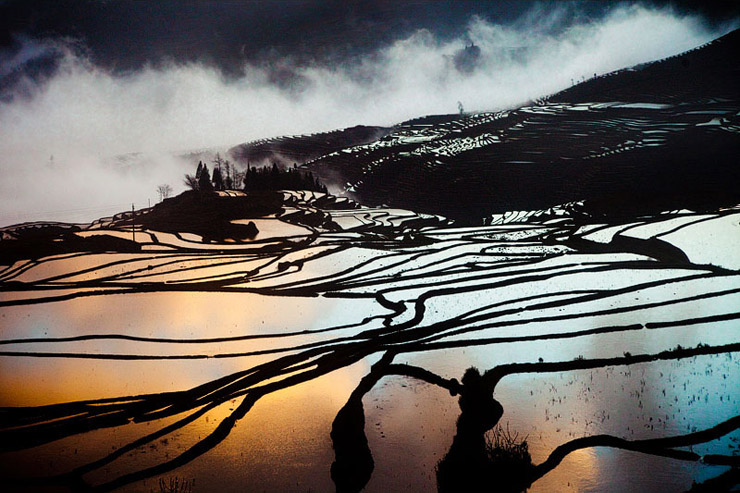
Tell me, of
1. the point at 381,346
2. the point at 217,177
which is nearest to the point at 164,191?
the point at 217,177

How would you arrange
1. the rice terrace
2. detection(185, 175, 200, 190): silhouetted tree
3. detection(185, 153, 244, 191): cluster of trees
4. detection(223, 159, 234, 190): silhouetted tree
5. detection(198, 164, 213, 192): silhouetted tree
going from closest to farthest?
the rice terrace
detection(185, 175, 200, 190): silhouetted tree
detection(185, 153, 244, 191): cluster of trees
detection(198, 164, 213, 192): silhouetted tree
detection(223, 159, 234, 190): silhouetted tree

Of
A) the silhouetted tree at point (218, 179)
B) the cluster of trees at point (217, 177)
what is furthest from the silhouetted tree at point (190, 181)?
the silhouetted tree at point (218, 179)

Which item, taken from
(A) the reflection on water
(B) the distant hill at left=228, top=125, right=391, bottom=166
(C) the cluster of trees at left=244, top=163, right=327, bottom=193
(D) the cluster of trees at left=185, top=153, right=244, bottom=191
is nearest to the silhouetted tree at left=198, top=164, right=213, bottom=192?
(D) the cluster of trees at left=185, top=153, right=244, bottom=191

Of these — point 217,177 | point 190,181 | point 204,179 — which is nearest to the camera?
point 190,181

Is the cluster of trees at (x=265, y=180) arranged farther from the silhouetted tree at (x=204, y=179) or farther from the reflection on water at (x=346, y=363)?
the reflection on water at (x=346, y=363)

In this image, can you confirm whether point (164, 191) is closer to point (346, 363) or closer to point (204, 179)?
point (204, 179)

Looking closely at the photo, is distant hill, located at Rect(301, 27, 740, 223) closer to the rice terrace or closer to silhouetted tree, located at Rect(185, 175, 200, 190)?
the rice terrace
